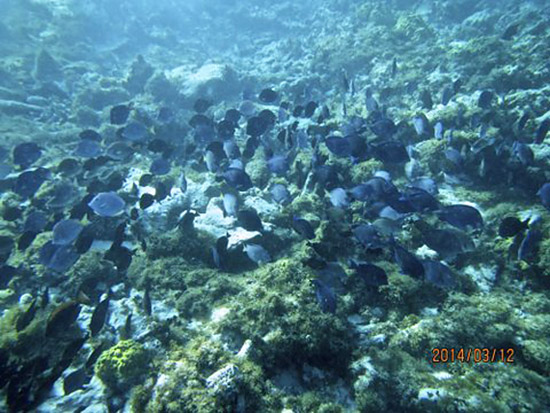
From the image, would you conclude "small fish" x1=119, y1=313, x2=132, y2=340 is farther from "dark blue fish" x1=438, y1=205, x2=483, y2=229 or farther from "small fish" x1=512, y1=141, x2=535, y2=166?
"small fish" x1=512, y1=141, x2=535, y2=166

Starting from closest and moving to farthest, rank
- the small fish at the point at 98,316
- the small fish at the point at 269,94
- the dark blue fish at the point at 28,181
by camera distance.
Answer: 1. the small fish at the point at 98,316
2. the dark blue fish at the point at 28,181
3. the small fish at the point at 269,94

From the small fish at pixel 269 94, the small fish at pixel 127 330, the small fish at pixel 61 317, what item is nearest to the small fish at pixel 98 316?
the small fish at pixel 61 317

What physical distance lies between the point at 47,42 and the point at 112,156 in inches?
958

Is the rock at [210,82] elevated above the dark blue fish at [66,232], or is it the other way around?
the rock at [210,82]

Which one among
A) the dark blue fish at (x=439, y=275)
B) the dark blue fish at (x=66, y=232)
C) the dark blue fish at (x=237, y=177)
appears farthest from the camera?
the dark blue fish at (x=237, y=177)

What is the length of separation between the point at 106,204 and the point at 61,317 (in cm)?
242

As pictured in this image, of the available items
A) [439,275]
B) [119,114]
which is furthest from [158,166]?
[439,275]

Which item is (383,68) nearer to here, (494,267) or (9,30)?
(494,267)

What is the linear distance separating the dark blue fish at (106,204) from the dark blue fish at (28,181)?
84.3 inches

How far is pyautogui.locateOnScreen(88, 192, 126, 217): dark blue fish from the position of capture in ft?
20.4

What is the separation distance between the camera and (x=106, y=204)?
626 cm

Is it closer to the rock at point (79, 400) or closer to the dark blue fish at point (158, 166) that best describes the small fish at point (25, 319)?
the rock at point (79, 400)

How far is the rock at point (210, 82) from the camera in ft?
59.7

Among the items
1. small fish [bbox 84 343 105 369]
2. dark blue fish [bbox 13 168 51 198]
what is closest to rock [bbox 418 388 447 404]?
small fish [bbox 84 343 105 369]
